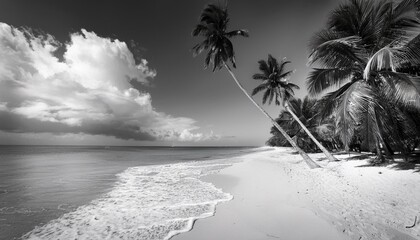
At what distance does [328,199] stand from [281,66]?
56.8ft

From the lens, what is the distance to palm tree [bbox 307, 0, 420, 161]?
20.4 feet

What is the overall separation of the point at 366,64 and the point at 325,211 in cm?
723

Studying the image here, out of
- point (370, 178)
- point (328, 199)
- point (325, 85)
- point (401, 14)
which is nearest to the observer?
point (328, 199)

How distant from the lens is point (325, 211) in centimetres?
448

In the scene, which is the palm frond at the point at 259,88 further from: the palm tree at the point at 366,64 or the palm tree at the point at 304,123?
the palm tree at the point at 366,64

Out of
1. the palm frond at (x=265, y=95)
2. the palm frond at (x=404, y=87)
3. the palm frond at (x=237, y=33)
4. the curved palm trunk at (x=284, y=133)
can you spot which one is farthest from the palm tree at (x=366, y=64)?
the palm frond at (x=265, y=95)

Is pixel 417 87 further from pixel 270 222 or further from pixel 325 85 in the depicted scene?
pixel 270 222

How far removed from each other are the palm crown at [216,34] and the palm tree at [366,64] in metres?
8.65

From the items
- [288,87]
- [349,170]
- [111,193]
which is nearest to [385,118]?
[349,170]

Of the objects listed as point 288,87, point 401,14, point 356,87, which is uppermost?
point 288,87

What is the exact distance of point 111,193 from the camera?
714cm

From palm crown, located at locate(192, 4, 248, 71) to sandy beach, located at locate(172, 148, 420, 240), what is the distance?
12.4 m

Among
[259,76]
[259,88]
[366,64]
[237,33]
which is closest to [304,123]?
[259,88]

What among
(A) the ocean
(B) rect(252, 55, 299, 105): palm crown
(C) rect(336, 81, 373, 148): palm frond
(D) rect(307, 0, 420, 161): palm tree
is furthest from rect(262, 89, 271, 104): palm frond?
(A) the ocean
